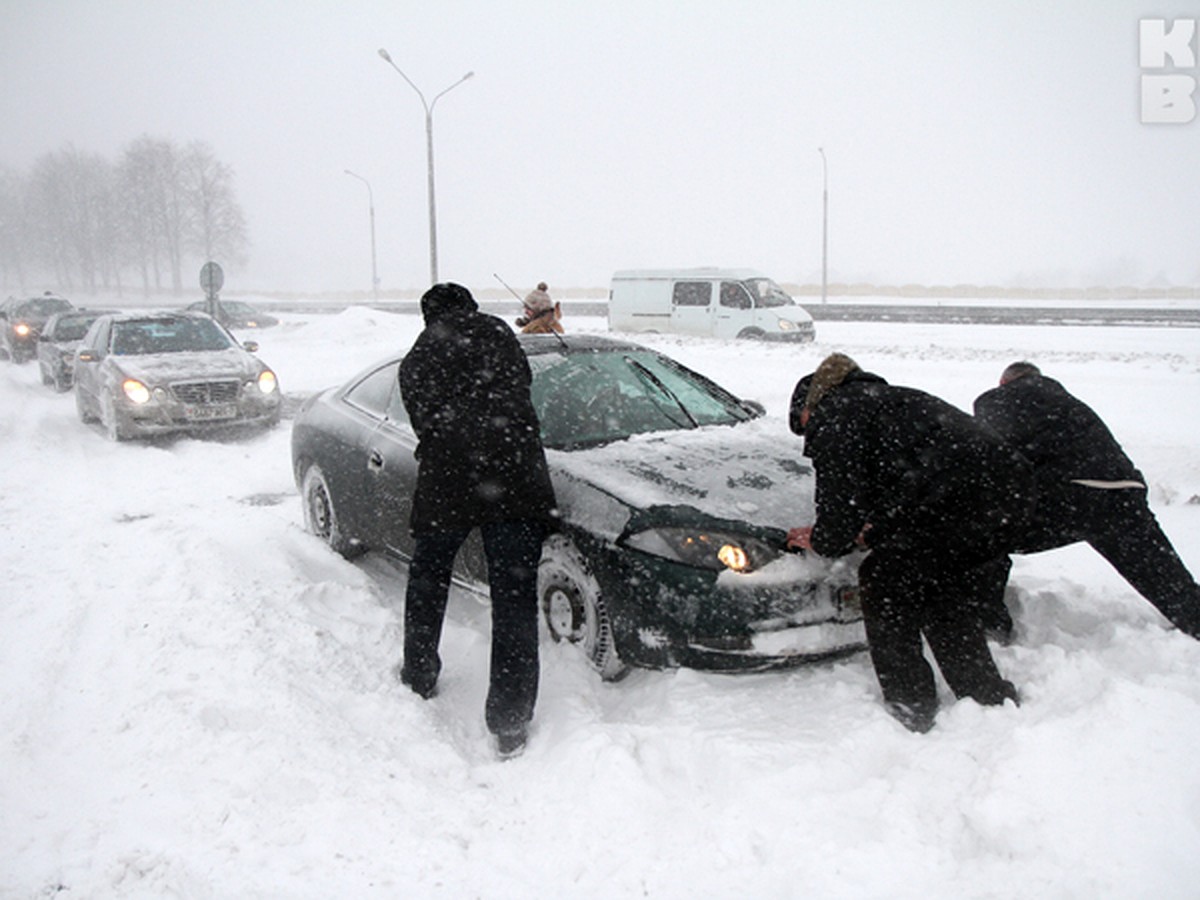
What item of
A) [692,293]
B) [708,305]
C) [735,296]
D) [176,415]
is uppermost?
[692,293]

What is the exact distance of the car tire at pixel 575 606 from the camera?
352cm

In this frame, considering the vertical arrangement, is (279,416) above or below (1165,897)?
above

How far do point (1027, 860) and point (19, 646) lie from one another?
4.16 m

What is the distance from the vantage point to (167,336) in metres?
10.5

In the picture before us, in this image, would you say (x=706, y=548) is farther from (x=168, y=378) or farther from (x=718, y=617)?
(x=168, y=378)

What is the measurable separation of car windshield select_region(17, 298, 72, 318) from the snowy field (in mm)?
18563


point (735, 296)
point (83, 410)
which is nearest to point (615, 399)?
point (83, 410)

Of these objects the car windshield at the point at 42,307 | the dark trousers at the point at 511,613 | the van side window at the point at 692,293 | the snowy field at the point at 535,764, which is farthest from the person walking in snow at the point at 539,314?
the car windshield at the point at 42,307

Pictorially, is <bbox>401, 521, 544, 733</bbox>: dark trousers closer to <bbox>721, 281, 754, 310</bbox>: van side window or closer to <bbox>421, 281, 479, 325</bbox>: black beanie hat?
<bbox>421, 281, 479, 325</bbox>: black beanie hat

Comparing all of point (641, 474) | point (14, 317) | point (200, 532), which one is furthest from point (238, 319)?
point (641, 474)

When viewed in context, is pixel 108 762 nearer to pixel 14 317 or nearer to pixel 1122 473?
pixel 1122 473

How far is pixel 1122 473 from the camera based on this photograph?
3.60 m

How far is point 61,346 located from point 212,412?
22.8 ft

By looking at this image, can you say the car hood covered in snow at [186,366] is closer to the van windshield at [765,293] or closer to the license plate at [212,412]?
the license plate at [212,412]
